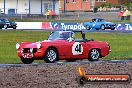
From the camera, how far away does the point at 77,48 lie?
20.0 meters

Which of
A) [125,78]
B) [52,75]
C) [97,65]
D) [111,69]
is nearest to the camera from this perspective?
[125,78]

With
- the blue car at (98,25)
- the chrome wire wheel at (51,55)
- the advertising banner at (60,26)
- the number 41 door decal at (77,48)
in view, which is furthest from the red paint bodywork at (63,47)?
the blue car at (98,25)

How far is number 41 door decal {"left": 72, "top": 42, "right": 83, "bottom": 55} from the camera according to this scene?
65.1ft

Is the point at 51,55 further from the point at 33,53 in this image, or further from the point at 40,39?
the point at 40,39

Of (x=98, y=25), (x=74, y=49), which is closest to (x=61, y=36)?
(x=74, y=49)

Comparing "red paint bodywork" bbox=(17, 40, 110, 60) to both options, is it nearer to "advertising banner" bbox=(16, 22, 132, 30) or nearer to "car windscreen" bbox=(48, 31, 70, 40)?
"car windscreen" bbox=(48, 31, 70, 40)

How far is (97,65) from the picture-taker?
17641 millimetres

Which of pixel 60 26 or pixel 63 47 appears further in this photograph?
pixel 60 26

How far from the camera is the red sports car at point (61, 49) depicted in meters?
18.8

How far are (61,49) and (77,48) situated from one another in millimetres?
885

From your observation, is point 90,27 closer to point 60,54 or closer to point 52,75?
point 60,54

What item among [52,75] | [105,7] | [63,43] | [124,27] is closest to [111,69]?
[52,75]

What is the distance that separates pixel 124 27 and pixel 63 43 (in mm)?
35752

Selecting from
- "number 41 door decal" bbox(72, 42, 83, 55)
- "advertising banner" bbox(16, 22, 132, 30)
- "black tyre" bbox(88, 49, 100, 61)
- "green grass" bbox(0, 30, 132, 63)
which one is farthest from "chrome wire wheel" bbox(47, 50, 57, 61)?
"advertising banner" bbox(16, 22, 132, 30)
